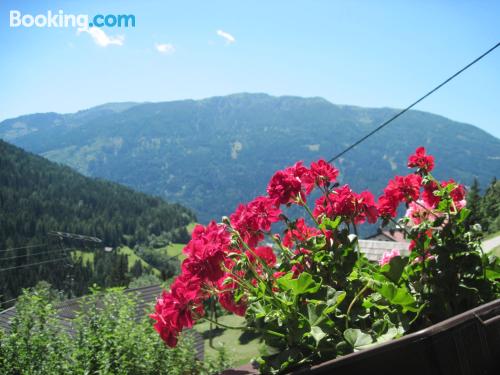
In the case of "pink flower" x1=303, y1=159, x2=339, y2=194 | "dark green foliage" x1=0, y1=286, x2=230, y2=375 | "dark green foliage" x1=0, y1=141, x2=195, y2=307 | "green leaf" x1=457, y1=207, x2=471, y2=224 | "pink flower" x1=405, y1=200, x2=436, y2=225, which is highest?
"pink flower" x1=303, y1=159, x2=339, y2=194

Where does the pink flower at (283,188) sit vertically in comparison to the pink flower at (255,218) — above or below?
above

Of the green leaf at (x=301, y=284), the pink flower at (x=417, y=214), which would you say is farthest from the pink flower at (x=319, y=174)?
the green leaf at (x=301, y=284)

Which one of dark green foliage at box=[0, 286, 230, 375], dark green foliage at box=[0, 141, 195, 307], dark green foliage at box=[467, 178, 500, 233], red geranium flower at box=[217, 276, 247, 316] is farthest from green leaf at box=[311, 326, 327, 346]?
dark green foliage at box=[0, 141, 195, 307]

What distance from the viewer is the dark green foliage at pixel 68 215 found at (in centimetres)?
4619

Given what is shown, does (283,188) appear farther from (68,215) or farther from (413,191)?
(68,215)

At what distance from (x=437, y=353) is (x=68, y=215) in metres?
73.6

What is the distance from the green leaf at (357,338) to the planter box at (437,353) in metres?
0.08

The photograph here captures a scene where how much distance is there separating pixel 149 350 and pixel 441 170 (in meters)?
199

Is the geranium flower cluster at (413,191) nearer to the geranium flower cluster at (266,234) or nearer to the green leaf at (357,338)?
the geranium flower cluster at (266,234)

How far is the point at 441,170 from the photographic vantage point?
18675cm

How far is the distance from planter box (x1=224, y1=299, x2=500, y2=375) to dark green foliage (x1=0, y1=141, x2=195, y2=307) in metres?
44.5

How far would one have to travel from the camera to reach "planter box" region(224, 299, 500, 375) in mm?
543

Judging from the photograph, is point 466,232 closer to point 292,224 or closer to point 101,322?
point 292,224

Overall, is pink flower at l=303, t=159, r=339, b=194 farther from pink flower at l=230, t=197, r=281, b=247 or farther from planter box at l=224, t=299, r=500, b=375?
planter box at l=224, t=299, r=500, b=375
